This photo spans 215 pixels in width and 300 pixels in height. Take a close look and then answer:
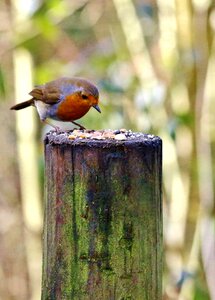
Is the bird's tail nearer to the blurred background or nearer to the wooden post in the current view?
the blurred background

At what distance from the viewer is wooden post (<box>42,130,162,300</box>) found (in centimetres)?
165

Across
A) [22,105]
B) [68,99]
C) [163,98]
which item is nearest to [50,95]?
[68,99]

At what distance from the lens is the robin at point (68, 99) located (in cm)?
293

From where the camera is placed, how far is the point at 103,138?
175 centimetres

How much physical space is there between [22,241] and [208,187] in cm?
391

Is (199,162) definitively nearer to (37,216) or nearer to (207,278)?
(207,278)

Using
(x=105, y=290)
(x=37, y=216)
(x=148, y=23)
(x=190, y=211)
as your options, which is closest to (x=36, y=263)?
(x=37, y=216)

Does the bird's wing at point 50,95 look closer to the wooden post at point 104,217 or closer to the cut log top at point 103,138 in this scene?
the cut log top at point 103,138

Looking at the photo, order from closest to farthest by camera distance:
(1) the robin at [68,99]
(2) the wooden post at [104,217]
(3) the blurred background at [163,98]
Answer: (2) the wooden post at [104,217], (1) the robin at [68,99], (3) the blurred background at [163,98]

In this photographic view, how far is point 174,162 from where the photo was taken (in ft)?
15.9

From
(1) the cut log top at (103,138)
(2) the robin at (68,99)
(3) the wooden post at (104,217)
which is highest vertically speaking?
(2) the robin at (68,99)

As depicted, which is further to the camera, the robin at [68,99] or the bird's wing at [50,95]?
the bird's wing at [50,95]

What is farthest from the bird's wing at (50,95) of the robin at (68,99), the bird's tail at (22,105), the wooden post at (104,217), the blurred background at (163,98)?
the wooden post at (104,217)

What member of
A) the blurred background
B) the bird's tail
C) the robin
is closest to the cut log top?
the robin
